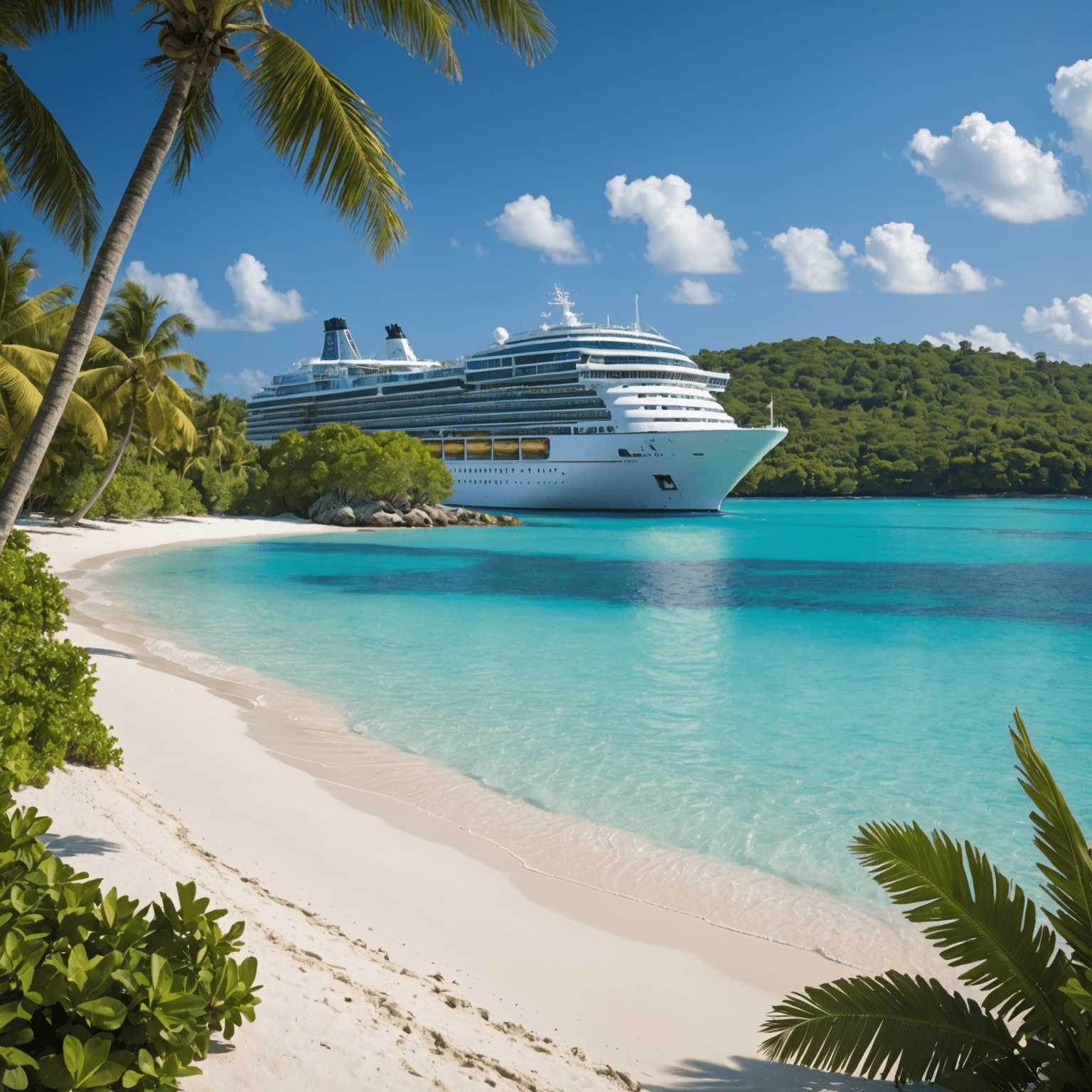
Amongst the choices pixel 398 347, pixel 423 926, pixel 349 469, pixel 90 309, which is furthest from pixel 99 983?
pixel 398 347

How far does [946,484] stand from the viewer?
8612cm

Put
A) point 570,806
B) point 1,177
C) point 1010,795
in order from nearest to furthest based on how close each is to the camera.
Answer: point 570,806 → point 1010,795 → point 1,177

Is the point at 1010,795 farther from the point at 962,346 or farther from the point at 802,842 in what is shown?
the point at 962,346

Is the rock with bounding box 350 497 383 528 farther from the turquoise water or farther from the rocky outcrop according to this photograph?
the turquoise water

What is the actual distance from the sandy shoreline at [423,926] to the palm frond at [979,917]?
0.81 meters

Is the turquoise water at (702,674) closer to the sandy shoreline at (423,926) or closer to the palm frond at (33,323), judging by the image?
the sandy shoreline at (423,926)

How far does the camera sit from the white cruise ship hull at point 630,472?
163ft

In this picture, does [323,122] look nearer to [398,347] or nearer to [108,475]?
[108,475]

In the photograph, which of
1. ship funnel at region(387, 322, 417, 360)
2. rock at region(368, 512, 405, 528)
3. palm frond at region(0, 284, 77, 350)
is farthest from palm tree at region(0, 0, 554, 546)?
ship funnel at region(387, 322, 417, 360)

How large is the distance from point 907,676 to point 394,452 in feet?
123

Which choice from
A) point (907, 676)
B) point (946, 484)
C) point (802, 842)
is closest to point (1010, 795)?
point (802, 842)

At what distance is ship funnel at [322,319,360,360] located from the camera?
7544cm

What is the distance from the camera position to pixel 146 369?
26.7 meters

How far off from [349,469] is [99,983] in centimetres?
4470
